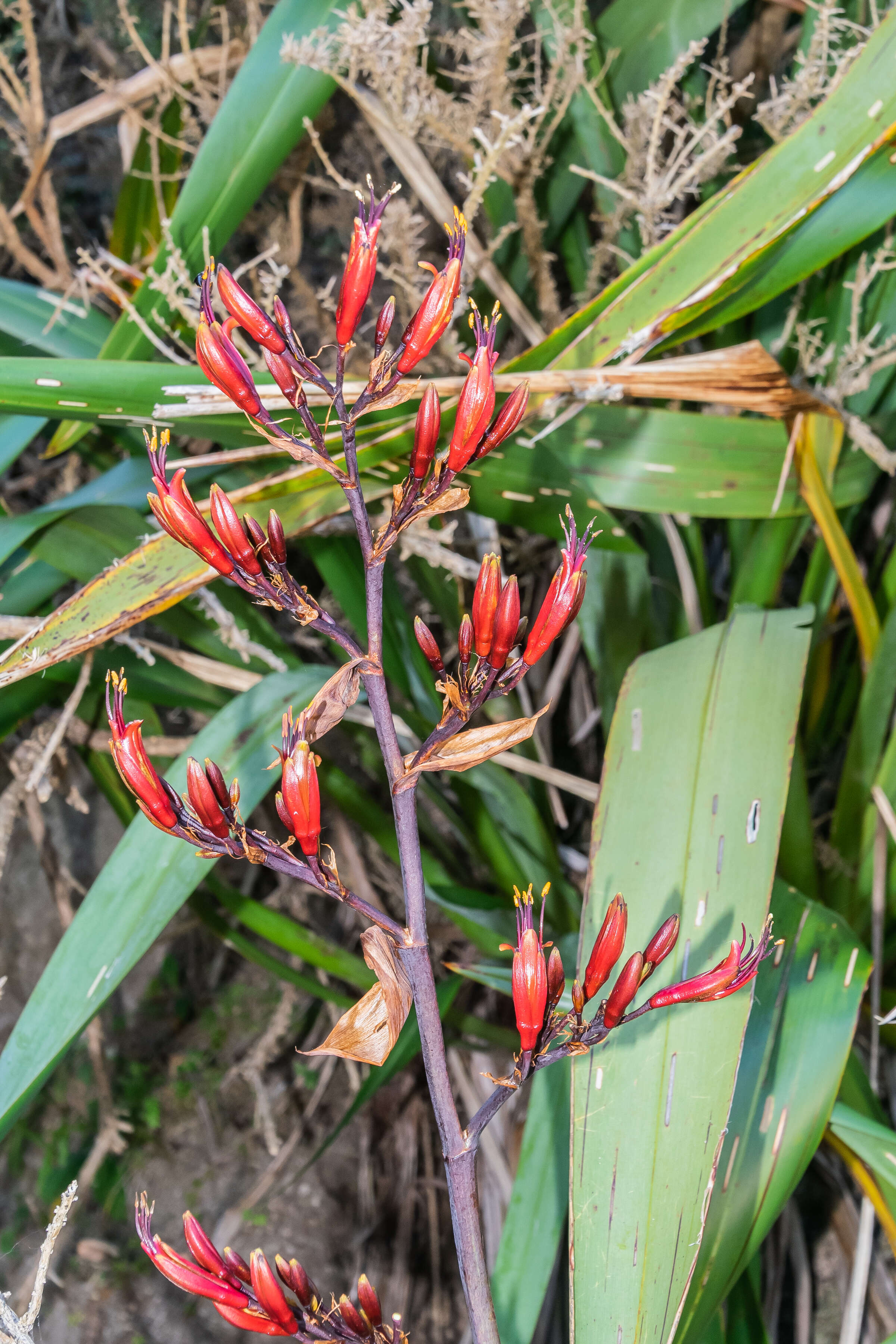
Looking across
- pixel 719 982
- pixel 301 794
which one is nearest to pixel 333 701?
pixel 301 794

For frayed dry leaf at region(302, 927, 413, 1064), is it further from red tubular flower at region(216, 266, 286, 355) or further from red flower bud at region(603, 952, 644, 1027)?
red tubular flower at region(216, 266, 286, 355)

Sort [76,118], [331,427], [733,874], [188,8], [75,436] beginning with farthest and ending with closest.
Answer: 1. [188,8]
2. [76,118]
3. [75,436]
4. [331,427]
5. [733,874]

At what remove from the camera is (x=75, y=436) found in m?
0.61

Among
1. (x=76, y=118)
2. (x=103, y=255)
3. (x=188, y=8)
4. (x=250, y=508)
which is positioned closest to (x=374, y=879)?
(x=250, y=508)

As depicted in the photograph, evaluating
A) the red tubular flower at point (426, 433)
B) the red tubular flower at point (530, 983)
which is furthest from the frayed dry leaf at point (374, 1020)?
the red tubular flower at point (426, 433)

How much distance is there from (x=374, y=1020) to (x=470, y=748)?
0.08m

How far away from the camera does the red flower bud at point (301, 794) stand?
25cm

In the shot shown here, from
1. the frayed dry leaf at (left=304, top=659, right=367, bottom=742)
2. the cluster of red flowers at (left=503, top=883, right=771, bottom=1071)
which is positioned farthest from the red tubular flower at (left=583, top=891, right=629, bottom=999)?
the frayed dry leaf at (left=304, top=659, right=367, bottom=742)

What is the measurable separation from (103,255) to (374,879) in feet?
1.88

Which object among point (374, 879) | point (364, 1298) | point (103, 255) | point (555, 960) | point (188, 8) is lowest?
point (374, 879)

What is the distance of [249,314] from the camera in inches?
9.8

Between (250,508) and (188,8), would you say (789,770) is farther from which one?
(188,8)

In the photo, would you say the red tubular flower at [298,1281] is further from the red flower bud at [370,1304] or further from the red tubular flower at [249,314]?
the red tubular flower at [249,314]

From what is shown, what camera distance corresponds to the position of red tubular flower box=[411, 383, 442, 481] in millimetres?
264
